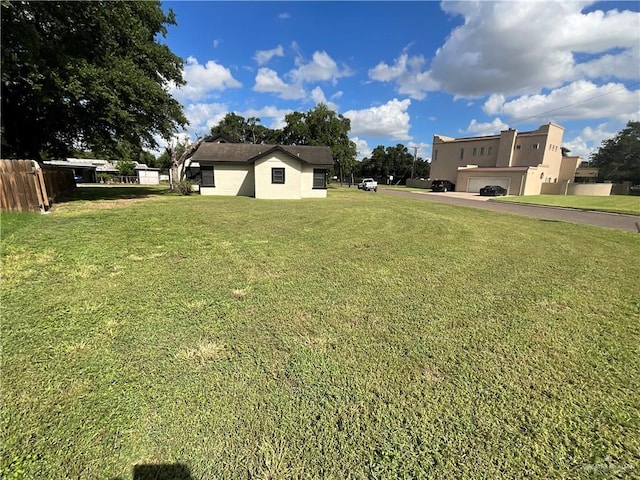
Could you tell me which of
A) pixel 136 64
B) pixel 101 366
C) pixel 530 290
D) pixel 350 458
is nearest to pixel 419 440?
pixel 350 458

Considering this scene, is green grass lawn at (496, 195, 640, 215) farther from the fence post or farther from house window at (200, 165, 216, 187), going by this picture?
the fence post

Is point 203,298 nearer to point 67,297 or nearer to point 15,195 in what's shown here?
point 67,297

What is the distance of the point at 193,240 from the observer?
22.7 ft

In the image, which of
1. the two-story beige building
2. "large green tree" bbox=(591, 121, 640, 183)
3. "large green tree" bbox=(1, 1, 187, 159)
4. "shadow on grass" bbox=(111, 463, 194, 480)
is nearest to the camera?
"shadow on grass" bbox=(111, 463, 194, 480)

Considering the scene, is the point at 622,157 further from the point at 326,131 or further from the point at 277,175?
the point at 277,175

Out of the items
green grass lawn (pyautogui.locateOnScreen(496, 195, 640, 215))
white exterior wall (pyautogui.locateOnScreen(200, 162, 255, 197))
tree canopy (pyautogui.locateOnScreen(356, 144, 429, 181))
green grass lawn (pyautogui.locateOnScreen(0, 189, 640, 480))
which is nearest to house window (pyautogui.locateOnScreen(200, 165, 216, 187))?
white exterior wall (pyautogui.locateOnScreen(200, 162, 255, 197))

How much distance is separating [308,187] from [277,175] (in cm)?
273

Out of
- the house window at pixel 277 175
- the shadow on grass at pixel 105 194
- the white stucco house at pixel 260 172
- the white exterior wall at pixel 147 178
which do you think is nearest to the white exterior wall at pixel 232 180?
the white stucco house at pixel 260 172

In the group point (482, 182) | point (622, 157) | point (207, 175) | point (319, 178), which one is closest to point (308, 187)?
point (319, 178)

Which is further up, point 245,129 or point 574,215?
point 245,129

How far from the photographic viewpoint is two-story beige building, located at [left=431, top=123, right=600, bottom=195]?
37144mm

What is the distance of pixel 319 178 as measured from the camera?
911 inches

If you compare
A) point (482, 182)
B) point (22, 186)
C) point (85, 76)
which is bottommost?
point (482, 182)

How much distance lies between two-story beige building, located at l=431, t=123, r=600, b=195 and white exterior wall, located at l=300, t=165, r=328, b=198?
2727cm
